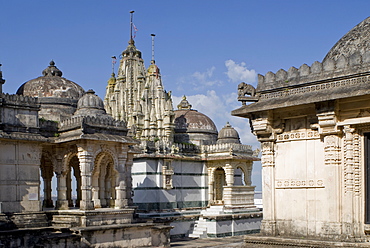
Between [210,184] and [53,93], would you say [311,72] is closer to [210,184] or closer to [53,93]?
[53,93]

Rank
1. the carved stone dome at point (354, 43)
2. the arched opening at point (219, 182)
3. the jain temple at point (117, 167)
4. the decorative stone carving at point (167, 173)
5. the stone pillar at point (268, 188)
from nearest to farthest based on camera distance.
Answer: the carved stone dome at point (354, 43), the stone pillar at point (268, 188), the jain temple at point (117, 167), the decorative stone carving at point (167, 173), the arched opening at point (219, 182)

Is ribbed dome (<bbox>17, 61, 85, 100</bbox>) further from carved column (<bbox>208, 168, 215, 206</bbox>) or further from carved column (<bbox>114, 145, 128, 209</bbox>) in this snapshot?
carved column (<bbox>208, 168, 215, 206</bbox>)

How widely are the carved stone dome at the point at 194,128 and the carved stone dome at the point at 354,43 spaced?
2340 cm

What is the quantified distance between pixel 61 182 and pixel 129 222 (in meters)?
3.04

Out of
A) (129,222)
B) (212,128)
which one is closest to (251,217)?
(212,128)

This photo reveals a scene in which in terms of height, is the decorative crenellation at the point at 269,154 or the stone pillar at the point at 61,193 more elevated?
the decorative crenellation at the point at 269,154

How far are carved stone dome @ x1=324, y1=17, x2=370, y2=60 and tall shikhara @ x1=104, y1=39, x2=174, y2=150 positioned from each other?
61.2ft

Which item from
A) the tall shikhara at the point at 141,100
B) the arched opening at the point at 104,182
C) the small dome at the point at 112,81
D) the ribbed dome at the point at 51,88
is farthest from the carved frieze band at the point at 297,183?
the small dome at the point at 112,81

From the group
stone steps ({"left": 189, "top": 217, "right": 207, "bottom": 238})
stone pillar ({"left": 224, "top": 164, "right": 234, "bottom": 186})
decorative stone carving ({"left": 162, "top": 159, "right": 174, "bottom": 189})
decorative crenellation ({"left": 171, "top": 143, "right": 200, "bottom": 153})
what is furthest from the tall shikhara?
stone steps ({"left": 189, "top": 217, "right": 207, "bottom": 238})

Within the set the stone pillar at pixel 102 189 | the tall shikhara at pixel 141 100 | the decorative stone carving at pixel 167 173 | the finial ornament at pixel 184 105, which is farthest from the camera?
the finial ornament at pixel 184 105

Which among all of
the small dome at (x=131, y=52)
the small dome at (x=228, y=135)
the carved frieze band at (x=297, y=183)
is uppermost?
the small dome at (x=131, y=52)

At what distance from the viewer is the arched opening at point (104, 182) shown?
20.3m

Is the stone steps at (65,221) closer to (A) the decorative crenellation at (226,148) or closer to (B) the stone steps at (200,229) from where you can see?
(B) the stone steps at (200,229)

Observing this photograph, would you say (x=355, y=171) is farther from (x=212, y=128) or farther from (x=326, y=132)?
(x=212, y=128)
